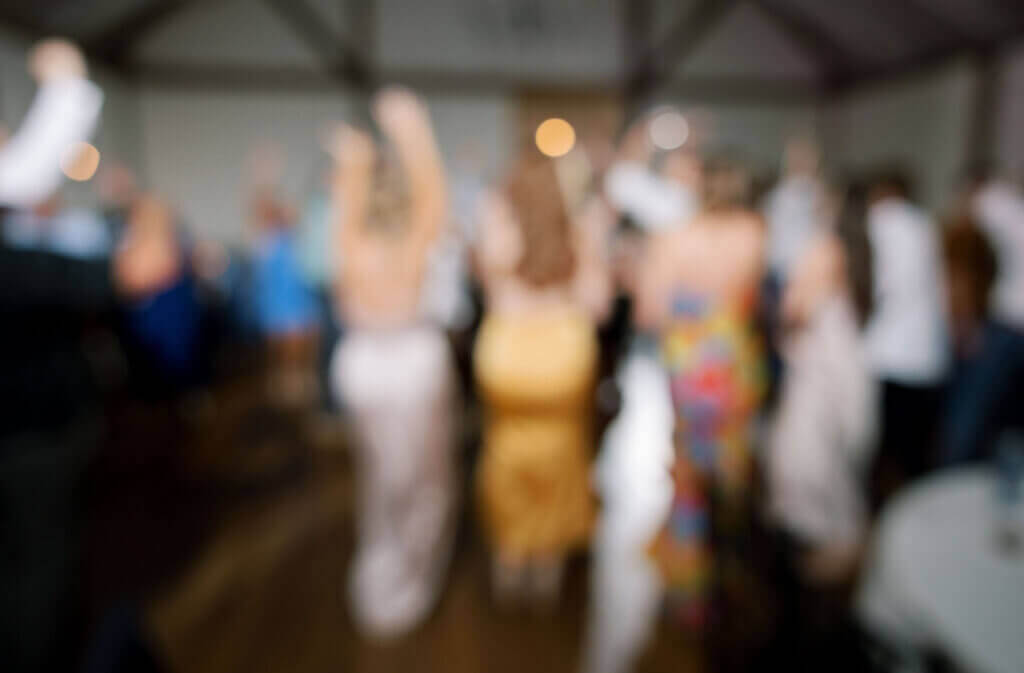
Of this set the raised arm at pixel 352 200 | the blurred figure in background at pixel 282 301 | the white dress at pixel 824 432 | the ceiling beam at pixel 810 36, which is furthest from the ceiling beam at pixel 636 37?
the blurred figure in background at pixel 282 301

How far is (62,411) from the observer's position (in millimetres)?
1172

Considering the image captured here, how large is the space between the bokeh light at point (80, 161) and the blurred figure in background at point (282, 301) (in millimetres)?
2716

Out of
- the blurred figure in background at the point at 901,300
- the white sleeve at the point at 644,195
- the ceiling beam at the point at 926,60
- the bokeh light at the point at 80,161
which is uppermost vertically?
the white sleeve at the point at 644,195

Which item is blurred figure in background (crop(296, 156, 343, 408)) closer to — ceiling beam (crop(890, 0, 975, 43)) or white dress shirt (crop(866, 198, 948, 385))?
white dress shirt (crop(866, 198, 948, 385))

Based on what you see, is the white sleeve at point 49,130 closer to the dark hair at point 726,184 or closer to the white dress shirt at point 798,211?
the white dress shirt at point 798,211

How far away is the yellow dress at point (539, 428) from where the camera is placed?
1.62 m

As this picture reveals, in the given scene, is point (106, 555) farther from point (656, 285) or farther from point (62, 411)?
point (656, 285)

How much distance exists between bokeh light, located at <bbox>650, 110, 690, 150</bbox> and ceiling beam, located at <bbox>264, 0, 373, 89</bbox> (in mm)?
369

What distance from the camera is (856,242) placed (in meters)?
0.66

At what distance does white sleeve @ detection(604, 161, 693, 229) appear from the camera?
44.4 inches

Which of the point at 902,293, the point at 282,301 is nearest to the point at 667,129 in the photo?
the point at 902,293

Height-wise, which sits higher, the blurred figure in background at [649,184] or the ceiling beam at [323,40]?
the ceiling beam at [323,40]

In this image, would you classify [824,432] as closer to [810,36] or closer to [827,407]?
[827,407]

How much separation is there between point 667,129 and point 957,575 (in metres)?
0.64
